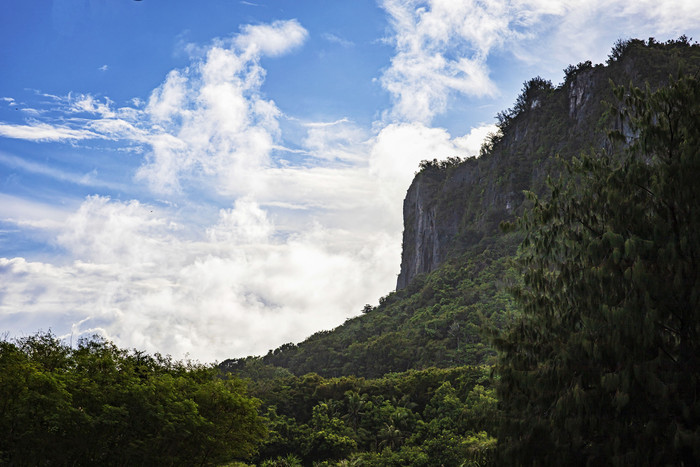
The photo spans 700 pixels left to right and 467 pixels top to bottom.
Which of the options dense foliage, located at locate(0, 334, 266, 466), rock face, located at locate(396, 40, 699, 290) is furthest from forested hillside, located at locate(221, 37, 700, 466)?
rock face, located at locate(396, 40, 699, 290)

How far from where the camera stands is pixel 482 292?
2825 inches

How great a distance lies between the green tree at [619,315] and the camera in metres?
12.1

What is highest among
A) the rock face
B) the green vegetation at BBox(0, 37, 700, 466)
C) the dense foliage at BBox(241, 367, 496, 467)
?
the rock face

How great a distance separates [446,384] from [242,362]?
4805 centimetres

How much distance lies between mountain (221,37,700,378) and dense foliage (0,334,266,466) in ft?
115

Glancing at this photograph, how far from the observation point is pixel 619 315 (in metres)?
12.2

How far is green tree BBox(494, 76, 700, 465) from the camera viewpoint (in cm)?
1210

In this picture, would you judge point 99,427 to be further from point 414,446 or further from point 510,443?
point 414,446

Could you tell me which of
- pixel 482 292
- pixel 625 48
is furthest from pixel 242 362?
pixel 625 48

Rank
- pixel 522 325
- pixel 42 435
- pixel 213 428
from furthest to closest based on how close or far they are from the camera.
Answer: pixel 213 428
pixel 42 435
pixel 522 325

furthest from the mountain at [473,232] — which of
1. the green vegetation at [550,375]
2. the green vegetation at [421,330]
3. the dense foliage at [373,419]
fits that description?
the green vegetation at [550,375]

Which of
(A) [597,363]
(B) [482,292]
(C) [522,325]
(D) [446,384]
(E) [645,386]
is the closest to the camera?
(E) [645,386]

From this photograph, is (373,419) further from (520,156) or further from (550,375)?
(520,156)

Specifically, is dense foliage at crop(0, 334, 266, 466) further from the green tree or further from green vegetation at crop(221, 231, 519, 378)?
green vegetation at crop(221, 231, 519, 378)
